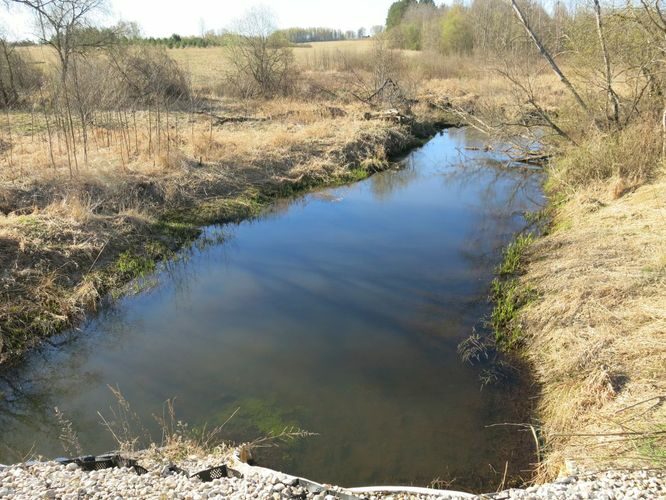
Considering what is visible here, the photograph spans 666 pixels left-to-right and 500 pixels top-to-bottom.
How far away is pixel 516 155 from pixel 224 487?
47.9 ft

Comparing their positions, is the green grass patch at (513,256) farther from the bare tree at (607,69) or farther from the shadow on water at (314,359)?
the bare tree at (607,69)

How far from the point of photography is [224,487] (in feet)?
12.4

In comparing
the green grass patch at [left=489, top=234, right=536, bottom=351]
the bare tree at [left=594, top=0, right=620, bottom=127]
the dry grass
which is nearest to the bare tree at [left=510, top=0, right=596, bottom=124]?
the bare tree at [left=594, top=0, right=620, bottom=127]

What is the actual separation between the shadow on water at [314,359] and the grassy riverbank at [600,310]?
0.50 meters

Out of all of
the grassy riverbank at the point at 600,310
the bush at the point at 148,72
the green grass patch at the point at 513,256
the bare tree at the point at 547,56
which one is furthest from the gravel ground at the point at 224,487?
the bush at the point at 148,72

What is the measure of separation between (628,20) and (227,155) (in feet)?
31.6

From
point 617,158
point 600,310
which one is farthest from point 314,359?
A: point 617,158

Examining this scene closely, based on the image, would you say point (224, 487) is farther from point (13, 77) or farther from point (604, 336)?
point (13, 77)

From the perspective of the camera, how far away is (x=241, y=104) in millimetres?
22734

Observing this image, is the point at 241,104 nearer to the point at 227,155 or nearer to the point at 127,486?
the point at 227,155

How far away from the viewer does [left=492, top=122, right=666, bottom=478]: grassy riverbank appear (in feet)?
14.2

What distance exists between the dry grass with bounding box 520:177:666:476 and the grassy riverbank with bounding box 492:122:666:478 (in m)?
0.01

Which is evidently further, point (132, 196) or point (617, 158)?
point (132, 196)

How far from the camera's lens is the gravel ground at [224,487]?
140 inches
